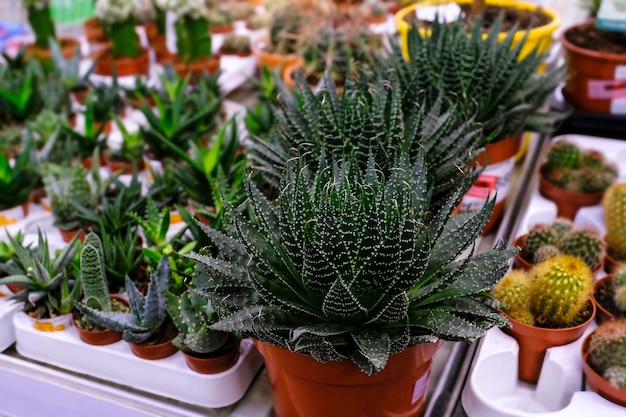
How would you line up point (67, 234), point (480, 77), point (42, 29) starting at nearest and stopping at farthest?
point (480, 77) < point (67, 234) < point (42, 29)

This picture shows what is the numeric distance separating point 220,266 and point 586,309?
2.45ft

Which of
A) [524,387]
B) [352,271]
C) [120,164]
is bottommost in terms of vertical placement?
[524,387]

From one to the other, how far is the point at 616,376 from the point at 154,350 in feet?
2.73

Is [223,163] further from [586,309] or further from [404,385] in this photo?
[586,309]

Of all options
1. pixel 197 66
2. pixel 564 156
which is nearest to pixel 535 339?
pixel 564 156

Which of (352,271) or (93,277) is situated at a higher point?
(352,271)

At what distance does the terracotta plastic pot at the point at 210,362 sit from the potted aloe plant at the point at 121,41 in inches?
72.0

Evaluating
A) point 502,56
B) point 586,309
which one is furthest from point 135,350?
point 502,56

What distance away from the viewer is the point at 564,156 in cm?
166

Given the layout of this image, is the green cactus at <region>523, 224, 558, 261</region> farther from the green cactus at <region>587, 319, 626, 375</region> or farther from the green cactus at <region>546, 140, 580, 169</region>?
the green cactus at <region>546, 140, 580, 169</region>

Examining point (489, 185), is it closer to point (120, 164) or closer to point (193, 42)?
point (120, 164)

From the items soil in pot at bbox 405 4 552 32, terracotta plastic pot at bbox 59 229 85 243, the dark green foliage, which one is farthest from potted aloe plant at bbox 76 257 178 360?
soil in pot at bbox 405 4 552 32

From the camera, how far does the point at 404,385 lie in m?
0.96

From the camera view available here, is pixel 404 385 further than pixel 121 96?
No
